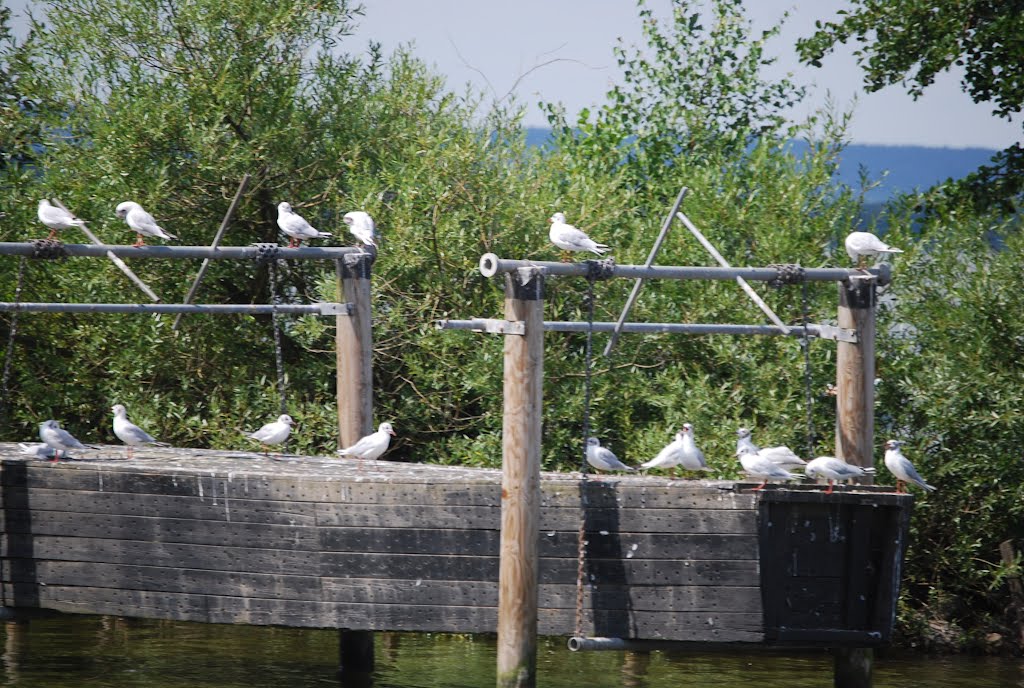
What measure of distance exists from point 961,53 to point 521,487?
927cm

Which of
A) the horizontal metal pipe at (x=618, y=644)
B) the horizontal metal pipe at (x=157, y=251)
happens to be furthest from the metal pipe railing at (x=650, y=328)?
the horizontal metal pipe at (x=618, y=644)

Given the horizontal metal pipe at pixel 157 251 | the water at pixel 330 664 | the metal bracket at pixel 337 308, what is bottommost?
the water at pixel 330 664

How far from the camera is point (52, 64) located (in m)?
15.4

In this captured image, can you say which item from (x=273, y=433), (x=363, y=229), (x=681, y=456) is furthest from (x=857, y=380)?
(x=273, y=433)

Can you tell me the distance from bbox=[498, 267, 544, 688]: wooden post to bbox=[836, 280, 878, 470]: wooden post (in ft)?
7.53

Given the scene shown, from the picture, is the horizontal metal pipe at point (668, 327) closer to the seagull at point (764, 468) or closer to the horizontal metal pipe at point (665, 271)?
the horizontal metal pipe at point (665, 271)

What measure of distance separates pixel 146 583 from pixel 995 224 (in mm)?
10126

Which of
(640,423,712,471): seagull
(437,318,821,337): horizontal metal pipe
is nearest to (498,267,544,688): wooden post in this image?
(437,318,821,337): horizontal metal pipe

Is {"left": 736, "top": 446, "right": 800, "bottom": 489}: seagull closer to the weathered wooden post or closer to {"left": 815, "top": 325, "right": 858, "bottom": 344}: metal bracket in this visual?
{"left": 815, "top": 325, "right": 858, "bottom": 344}: metal bracket

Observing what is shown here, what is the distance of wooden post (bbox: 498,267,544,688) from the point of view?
8.46 m

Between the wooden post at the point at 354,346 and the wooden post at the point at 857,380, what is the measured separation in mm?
3752

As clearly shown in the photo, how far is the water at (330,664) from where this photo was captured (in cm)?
1092

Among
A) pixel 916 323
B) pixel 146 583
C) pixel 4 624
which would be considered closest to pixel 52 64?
pixel 4 624

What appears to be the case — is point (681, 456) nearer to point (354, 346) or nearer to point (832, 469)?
point (832, 469)
